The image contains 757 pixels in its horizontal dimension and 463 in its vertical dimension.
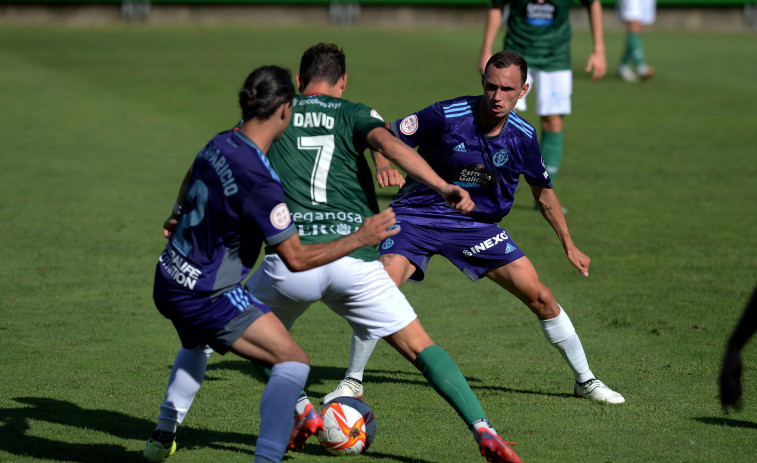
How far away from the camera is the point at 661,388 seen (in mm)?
6352

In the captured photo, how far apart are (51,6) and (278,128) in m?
27.4

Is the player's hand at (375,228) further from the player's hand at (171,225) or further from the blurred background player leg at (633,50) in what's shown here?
the blurred background player leg at (633,50)

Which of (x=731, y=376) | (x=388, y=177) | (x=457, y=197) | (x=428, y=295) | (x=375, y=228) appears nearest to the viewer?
(x=731, y=376)

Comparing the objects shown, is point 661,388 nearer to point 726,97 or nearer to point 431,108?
point 431,108

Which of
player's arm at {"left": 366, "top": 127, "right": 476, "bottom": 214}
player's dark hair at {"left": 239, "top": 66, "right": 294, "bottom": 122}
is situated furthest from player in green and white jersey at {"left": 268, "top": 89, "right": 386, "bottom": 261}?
player's dark hair at {"left": 239, "top": 66, "right": 294, "bottom": 122}

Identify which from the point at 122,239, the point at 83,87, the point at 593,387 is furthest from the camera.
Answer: the point at 83,87

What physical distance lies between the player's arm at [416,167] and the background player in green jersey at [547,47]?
700 centimetres

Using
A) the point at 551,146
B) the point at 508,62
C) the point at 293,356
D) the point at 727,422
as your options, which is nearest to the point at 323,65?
the point at 508,62

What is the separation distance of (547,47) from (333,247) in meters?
7.89

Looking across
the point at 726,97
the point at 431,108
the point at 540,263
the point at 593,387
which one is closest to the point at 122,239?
the point at 540,263

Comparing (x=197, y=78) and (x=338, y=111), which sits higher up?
(x=338, y=111)

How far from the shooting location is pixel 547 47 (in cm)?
1173

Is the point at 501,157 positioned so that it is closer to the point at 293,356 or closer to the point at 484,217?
the point at 484,217

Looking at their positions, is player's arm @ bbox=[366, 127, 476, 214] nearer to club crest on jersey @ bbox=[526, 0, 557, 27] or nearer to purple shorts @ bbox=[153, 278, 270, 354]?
purple shorts @ bbox=[153, 278, 270, 354]
